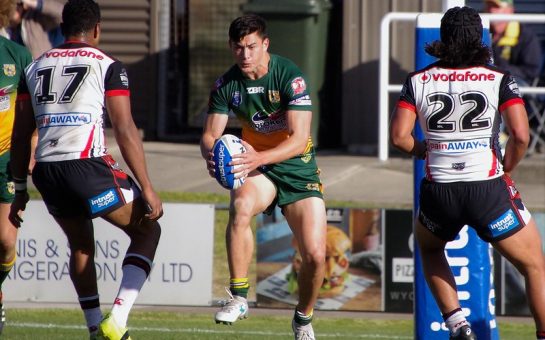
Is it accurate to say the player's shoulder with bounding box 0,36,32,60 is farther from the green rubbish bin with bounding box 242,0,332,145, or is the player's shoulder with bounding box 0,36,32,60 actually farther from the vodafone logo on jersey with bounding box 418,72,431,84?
the green rubbish bin with bounding box 242,0,332,145

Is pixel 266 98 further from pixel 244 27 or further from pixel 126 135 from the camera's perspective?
pixel 126 135

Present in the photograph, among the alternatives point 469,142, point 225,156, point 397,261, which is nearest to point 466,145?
point 469,142

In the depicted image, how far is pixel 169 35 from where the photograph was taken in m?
16.2

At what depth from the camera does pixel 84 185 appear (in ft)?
23.8

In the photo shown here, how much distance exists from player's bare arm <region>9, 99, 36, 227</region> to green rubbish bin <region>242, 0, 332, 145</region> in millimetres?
7090

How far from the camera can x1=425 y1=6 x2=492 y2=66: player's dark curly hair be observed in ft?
23.2

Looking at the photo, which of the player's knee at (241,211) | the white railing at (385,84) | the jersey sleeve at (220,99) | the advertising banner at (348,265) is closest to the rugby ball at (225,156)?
the player's knee at (241,211)

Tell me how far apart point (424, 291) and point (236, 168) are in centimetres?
159

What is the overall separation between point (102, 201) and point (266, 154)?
1135mm

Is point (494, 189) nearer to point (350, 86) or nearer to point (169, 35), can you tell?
point (350, 86)

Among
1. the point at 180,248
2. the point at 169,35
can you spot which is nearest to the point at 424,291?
the point at 180,248

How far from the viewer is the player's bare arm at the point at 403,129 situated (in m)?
7.22

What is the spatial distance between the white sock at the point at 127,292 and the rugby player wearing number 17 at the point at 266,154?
1.96 feet

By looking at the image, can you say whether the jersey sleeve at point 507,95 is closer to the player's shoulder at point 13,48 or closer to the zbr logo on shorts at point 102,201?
the zbr logo on shorts at point 102,201
